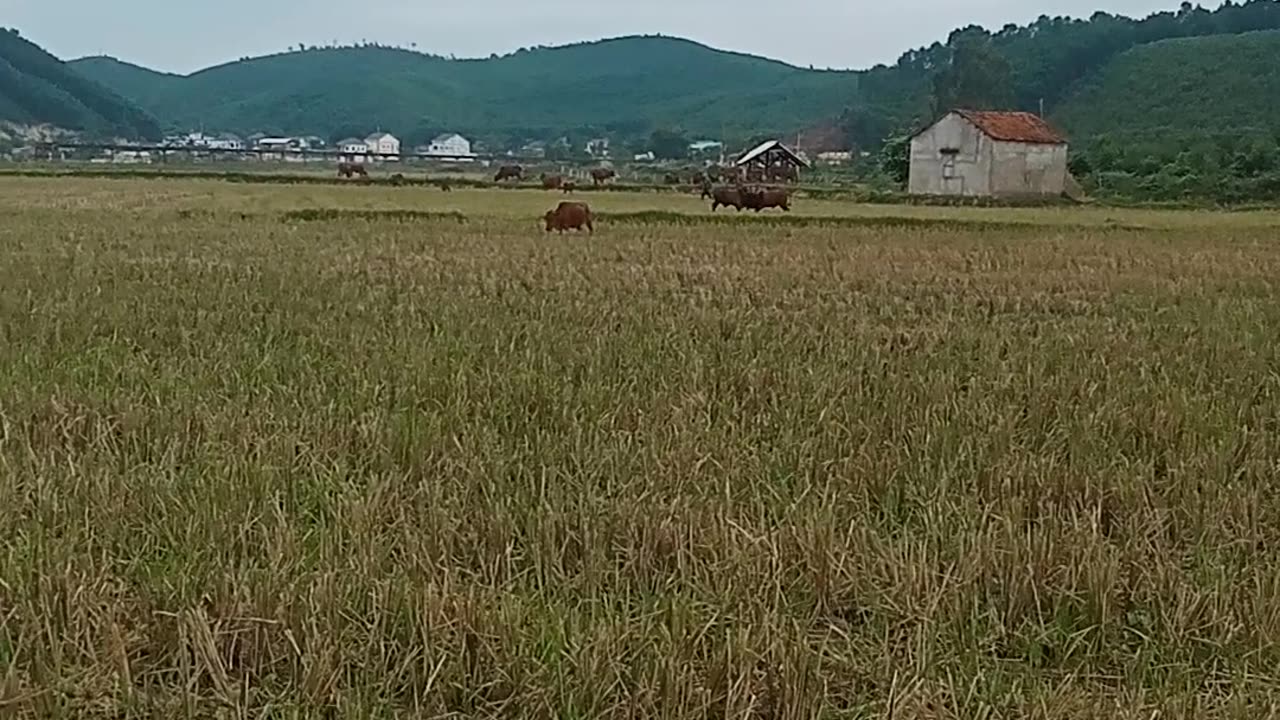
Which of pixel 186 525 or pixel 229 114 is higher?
pixel 229 114

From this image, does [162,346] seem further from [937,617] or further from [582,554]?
[937,617]

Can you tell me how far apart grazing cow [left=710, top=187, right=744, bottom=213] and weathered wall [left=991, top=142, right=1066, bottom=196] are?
59.5 ft

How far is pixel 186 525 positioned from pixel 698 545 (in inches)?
63.1

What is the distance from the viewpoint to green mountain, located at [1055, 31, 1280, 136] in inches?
2689

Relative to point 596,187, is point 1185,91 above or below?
above

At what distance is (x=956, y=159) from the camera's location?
151 ft

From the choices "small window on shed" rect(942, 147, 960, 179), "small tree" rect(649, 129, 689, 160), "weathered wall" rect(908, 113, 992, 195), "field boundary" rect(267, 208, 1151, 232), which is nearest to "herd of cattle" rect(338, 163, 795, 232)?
"field boundary" rect(267, 208, 1151, 232)

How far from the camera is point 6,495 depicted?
3979 mm

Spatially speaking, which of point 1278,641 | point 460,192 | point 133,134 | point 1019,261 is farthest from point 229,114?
point 1278,641

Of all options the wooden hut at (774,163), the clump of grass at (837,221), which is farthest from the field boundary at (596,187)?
the clump of grass at (837,221)

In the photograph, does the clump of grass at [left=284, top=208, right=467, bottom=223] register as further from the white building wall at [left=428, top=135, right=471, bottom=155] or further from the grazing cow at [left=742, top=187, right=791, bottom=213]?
the white building wall at [left=428, top=135, right=471, bottom=155]

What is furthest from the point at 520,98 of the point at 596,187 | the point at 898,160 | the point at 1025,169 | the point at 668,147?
the point at 1025,169

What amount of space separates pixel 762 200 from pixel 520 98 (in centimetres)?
16241

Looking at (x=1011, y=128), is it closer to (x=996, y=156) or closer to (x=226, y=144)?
(x=996, y=156)
